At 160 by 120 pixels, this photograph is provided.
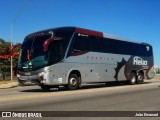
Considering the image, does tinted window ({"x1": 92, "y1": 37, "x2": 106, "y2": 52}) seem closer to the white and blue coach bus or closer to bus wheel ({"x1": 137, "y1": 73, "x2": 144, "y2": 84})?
the white and blue coach bus

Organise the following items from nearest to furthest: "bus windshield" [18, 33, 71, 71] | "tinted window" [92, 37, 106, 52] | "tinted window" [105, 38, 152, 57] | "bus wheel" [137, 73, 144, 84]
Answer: "bus windshield" [18, 33, 71, 71] → "tinted window" [92, 37, 106, 52] → "tinted window" [105, 38, 152, 57] → "bus wheel" [137, 73, 144, 84]

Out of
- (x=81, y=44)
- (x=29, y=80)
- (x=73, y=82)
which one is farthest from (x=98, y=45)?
(x=29, y=80)

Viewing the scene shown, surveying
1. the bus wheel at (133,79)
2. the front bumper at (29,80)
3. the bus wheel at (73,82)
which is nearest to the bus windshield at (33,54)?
the front bumper at (29,80)

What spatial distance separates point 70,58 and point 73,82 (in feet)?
4.98

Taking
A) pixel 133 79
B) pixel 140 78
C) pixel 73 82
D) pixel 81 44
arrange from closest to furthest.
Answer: pixel 73 82
pixel 81 44
pixel 133 79
pixel 140 78

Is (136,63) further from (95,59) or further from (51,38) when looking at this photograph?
(51,38)

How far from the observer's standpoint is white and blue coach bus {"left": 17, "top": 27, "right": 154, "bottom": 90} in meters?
19.9

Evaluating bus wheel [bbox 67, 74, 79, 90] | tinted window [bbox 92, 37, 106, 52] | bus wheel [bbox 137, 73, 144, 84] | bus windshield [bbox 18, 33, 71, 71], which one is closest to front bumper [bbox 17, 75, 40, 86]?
A: bus windshield [bbox 18, 33, 71, 71]

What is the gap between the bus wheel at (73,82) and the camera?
21312 mm

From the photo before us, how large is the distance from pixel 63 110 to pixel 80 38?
10.7m

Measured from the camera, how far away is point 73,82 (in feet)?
70.5

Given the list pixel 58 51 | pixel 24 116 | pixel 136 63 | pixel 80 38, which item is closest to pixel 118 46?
pixel 136 63

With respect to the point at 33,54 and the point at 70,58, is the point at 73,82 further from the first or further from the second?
the point at 33,54

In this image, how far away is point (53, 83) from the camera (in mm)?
20188
